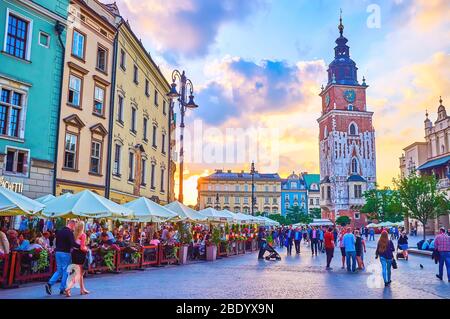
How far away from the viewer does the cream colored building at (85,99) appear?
76.2ft

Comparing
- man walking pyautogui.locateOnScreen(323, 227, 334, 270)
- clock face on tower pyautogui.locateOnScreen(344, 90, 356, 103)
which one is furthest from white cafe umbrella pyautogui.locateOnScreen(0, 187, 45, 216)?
clock face on tower pyautogui.locateOnScreen(344, 90, 356, 103)

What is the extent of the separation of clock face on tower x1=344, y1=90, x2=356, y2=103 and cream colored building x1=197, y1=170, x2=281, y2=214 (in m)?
32.3

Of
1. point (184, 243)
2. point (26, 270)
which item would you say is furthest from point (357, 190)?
point (26, 270)

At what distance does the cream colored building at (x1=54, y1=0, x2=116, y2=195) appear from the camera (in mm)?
23219

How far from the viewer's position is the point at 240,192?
114688 mm

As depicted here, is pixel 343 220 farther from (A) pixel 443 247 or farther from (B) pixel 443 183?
(A) pixel 443 247

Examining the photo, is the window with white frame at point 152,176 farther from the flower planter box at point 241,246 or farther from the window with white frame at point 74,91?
the window with white frame at point 74,91

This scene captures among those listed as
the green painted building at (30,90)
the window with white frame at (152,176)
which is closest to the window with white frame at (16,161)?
the green painted building at (30,90)

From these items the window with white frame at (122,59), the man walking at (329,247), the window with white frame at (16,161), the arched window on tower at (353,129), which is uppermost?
the arched window on tower at (353,129)

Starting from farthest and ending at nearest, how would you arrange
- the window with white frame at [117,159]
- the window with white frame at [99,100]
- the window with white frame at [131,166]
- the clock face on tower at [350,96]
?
the clock face on tower at [350,96] → the window with white frame at [131,166] → the window with white frame at [117,159] → the window with white frame at [99,100]

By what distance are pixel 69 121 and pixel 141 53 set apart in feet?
38.7

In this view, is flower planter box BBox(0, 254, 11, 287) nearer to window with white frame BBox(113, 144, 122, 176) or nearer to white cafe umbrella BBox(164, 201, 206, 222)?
white cafe umbrella BBox(164, 201, 206, 222)
